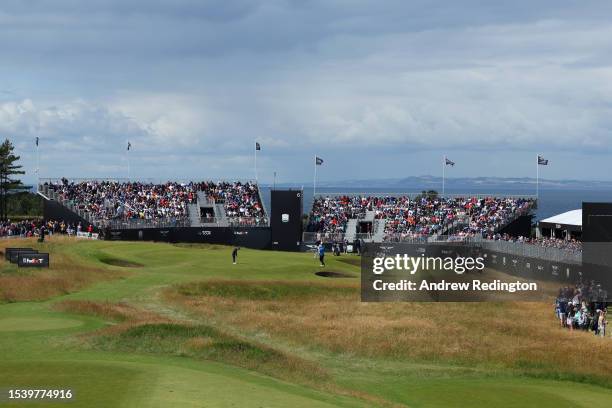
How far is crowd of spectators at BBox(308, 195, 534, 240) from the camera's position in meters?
81.0

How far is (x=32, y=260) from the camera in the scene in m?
48.5

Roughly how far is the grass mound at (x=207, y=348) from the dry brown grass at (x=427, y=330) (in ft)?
16.0

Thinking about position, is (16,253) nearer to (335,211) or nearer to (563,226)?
(563,226)

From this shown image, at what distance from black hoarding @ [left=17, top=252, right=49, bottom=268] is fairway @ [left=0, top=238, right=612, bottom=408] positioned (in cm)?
99

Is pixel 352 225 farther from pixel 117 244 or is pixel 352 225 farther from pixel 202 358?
pixel 202 358

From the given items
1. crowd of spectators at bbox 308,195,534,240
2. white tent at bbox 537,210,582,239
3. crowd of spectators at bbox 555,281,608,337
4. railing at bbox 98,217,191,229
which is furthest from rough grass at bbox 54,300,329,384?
crowd of spectators at bbox 308,195,534,240

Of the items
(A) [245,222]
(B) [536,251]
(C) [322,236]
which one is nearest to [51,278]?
(B) [536,251]

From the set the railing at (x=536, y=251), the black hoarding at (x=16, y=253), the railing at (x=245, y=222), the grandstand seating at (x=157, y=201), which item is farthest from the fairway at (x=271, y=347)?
the railing at (x=245, y=222)

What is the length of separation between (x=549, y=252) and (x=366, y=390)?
28.1 m

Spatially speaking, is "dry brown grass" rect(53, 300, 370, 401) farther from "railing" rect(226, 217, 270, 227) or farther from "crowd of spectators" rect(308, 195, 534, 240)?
"railing" rect(226, 217, 270, 227)

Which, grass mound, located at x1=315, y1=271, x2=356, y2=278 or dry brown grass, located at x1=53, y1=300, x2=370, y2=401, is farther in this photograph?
grass mound, located at x1=315, y1=271, x2=356, y2=278

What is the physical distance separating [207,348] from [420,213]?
2419 inches

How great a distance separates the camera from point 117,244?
68.8 meters

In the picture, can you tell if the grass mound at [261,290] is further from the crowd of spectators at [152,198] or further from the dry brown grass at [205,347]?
the crowd of spectators at [152,198]
